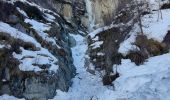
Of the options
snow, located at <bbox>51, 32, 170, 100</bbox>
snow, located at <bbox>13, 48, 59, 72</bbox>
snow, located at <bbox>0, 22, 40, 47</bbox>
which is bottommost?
snow, located at <bbox>51, 32, 170, 100</bbox>

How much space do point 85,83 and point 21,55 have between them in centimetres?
344

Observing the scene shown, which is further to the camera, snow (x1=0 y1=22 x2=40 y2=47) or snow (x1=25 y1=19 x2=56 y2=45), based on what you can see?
snow (x1=25 y1=19 x2=56 y2=45)

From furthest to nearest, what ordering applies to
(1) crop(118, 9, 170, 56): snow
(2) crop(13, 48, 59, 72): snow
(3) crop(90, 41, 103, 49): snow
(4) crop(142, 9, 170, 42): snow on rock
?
(3) crop(90, 41, 103, 49): snow < (4) crop(142, 9, 170, 42): snow on rock < (1) crop(118, 9, 170, 56): snow < (2) crop(13, 48, 59, 72): snow

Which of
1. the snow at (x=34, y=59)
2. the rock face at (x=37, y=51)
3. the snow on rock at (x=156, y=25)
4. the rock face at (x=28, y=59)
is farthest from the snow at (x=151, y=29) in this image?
the snow at (x=34, y=59)

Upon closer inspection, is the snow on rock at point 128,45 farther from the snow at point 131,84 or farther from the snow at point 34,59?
the snow at point 34,59

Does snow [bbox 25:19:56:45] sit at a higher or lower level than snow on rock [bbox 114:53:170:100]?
higher

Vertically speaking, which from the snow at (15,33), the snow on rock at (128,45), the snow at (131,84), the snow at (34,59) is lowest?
the snow at (131,84)

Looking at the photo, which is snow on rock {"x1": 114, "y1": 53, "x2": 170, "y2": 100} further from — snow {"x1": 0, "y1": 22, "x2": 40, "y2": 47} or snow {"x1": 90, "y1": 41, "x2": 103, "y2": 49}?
snow {"x1": 90, "y1": 41, "x2": 103, "y2": 49}

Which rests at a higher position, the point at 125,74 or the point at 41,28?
the point at 41,28

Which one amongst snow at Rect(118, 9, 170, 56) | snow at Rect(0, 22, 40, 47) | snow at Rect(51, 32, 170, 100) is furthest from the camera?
snow at Rect(118, 9, 170, 56)

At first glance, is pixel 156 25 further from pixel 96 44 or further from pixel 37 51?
pixel 37 51

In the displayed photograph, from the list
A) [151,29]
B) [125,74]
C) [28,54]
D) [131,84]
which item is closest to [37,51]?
[28,54]

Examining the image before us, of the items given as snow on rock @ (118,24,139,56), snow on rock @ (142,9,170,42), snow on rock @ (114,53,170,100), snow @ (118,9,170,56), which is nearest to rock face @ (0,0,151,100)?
snow on rock @ (118,24,139,56)

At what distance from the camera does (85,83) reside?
17.3 meters
